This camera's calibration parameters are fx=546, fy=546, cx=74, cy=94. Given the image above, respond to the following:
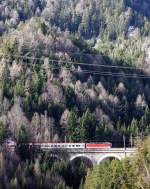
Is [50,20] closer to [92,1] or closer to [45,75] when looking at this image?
[92,1]

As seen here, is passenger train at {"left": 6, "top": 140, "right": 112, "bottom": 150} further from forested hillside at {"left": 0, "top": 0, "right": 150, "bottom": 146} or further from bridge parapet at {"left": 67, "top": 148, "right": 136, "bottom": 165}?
forested hillside at {"left": 0, "top": 0, "right": 150, "bottom": 146}

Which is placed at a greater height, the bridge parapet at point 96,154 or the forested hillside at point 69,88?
the forested hillside at point 69,88

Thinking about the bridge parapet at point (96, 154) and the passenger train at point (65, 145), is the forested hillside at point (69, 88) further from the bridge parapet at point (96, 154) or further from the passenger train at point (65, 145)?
the bridge parapet at point (96, 154)

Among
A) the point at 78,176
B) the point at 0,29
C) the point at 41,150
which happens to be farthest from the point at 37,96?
the point at 0,29

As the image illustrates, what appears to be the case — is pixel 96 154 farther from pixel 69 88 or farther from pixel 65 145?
pixel 69 88

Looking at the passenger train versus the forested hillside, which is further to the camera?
the forested hillside

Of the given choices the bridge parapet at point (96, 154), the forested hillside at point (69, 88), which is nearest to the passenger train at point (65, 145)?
the bridge parapet at point (96, 154)

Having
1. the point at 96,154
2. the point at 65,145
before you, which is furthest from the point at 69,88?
the point at 96,154

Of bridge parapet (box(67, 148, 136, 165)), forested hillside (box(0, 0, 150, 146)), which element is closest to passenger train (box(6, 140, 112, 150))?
bridge parapet (box(67, 148, 136, 165))
